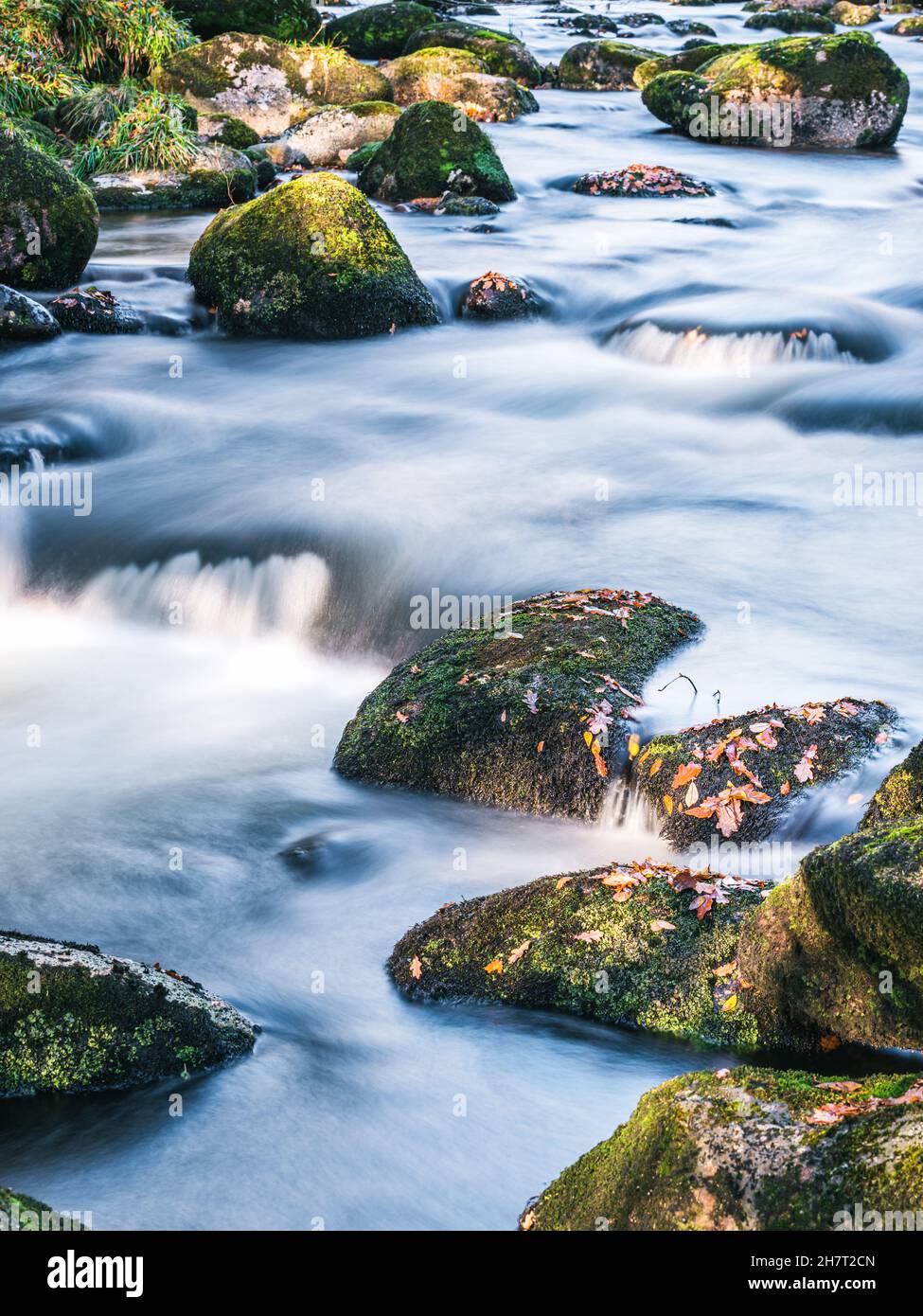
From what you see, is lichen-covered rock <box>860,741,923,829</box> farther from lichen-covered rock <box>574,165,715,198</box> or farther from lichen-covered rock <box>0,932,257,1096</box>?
lichen-covered rock <box>574,165,715,198</box>

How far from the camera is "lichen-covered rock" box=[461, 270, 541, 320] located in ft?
43.7

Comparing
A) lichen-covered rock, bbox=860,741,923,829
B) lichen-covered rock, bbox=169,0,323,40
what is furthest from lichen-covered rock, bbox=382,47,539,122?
lichen-covered rock, bbox=860,741,923,829

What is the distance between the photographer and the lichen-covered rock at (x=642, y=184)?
18.1m

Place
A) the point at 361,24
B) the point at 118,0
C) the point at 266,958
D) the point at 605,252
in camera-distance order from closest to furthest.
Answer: the point at 266,958 < the point at 605,252 < the point at 118,0 < the point at 361,24

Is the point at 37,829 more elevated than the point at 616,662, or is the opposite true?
the point at 616,662

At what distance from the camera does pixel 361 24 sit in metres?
26.5

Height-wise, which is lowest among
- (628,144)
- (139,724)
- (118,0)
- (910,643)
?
(139,724)

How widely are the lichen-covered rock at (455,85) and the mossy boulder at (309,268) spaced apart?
11096 mm

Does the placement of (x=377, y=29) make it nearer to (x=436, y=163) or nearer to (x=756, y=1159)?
(x=436, y=163)

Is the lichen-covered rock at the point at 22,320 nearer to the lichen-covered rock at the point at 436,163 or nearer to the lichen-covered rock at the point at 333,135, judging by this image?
the lichen-covered rock at the point at 436,163

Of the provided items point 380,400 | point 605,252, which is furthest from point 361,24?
point 380,400

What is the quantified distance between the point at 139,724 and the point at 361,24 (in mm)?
23524

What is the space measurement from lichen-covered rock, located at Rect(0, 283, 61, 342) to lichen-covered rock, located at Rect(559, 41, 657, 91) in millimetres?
17050
